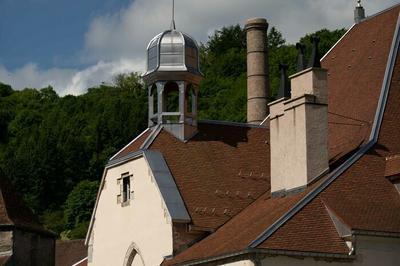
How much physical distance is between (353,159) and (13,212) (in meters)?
20.0

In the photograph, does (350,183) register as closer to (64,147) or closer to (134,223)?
(134,223)

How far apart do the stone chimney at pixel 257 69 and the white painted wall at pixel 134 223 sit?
11334 mm

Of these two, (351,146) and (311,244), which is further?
(351,146)

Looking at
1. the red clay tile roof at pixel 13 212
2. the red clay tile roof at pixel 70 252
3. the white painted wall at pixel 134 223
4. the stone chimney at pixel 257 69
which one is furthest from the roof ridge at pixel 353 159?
the red clay tile roof at pixel 70 252

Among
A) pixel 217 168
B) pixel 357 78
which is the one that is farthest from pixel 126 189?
pixel 357 78

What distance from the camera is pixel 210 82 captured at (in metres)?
112

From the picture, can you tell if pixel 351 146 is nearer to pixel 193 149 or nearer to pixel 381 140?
pixel 381 140

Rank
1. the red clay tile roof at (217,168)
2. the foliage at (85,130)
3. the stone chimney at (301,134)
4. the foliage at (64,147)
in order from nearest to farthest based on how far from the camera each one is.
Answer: the stone chimney at (301,134) → the red clay tile roof at (217,168) → the foliage at (85,130) → the foliage at (64,147)

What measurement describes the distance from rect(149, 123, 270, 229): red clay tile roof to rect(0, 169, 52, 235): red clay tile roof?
43.8 feet

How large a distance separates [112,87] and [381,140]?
10320 centimetres

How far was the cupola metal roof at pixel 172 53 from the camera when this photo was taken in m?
30.9

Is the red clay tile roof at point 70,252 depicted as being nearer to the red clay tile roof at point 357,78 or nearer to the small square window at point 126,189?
the small square window at point 126,189

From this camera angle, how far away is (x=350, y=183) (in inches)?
990

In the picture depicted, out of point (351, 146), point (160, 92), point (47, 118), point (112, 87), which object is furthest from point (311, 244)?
point (112, 87)
